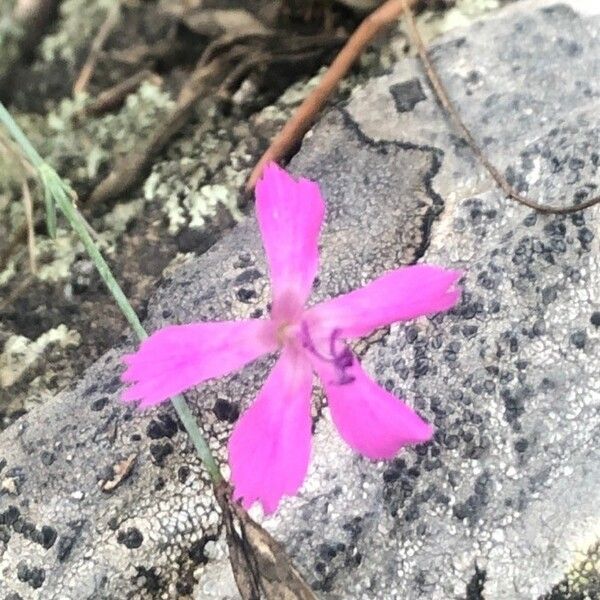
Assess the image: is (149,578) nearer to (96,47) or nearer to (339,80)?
(339,80)

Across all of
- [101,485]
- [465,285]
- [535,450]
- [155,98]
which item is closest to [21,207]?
[155,98]

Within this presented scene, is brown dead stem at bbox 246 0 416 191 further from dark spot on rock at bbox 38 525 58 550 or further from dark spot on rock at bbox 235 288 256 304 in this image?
dark spot on rock at bbox 38 525 58 550

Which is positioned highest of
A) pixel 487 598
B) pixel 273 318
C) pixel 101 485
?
pixel 273 318

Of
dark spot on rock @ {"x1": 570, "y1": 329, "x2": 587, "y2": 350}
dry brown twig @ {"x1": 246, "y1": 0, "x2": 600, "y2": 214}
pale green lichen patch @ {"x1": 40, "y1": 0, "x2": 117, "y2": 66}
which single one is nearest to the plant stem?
dry brown twig @ {"x1": 246, "y1": 0, "x2": 600, "y2": 214}

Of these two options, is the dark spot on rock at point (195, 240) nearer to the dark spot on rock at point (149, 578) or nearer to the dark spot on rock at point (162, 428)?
the dark spot on rock at point (162, 428)

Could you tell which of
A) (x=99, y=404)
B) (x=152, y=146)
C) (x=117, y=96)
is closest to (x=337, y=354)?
(x=99, y=404)

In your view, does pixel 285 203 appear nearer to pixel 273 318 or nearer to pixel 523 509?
pixel 273 318

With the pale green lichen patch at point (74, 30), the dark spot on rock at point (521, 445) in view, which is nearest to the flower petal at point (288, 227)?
the dark spot on rock at point (521, 445)
